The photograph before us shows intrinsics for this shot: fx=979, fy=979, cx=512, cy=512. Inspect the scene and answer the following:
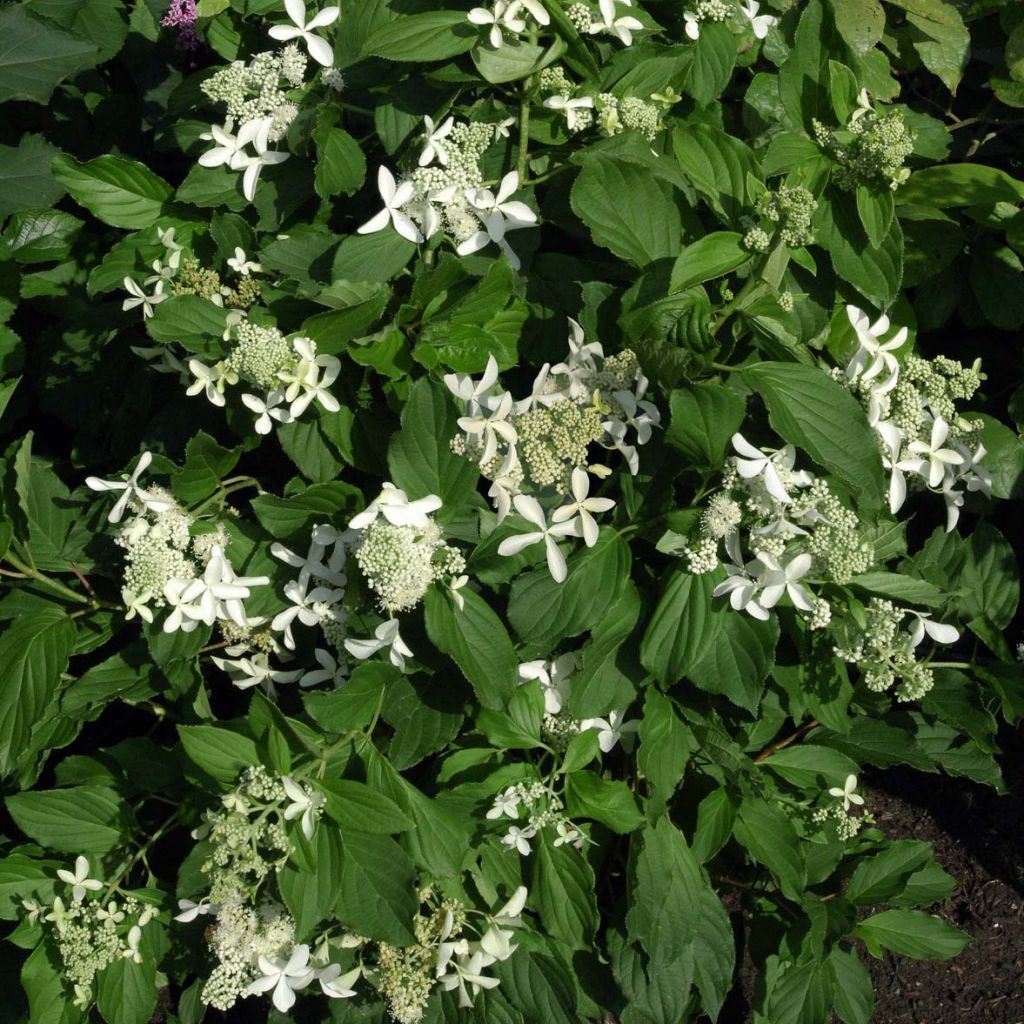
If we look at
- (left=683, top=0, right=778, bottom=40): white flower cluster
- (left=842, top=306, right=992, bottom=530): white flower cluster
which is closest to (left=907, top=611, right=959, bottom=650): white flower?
(left=842, top=306, right=992, bottom=530): white flower cluster

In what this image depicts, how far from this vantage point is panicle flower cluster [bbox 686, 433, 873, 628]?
146cm

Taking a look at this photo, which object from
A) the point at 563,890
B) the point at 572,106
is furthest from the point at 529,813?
the point at 572,106

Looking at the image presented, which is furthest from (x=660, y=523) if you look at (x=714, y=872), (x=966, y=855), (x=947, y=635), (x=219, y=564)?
(x=966, y=855)

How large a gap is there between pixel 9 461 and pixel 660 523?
129 centimetres

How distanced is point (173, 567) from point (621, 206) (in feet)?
3.11

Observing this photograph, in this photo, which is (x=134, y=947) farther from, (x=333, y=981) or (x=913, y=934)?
(x=913, y=934)

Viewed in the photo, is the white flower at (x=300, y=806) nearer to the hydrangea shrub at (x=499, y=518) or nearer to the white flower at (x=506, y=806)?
the hydrangea shrub at (x=499, y=518)

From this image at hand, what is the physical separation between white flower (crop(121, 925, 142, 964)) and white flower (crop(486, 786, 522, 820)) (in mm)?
709

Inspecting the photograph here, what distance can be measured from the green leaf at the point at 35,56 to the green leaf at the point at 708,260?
1.37 metres

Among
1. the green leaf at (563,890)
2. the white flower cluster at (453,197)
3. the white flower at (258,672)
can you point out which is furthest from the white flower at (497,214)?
the green leaf at (563,890)

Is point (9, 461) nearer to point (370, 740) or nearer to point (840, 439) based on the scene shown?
point (370, 740)

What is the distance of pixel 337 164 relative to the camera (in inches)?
67.0

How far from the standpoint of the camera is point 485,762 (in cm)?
187

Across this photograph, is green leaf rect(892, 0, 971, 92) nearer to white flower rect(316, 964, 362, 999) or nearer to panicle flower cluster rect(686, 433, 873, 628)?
panicle flower cluster rect(686, 433, 873, 628)
